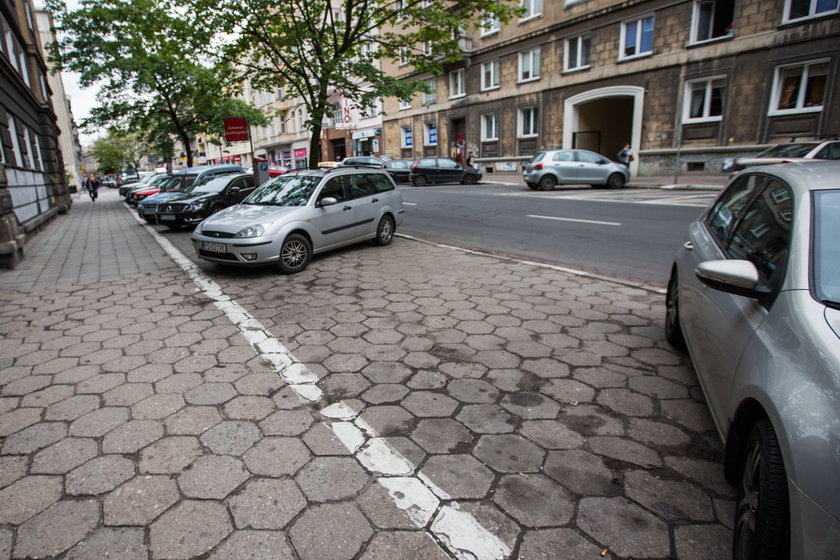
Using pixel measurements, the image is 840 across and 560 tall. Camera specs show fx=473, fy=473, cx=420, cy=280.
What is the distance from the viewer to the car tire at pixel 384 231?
892 cm

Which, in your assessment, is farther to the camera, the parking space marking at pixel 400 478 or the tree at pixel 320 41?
the tree at pixel 320 41

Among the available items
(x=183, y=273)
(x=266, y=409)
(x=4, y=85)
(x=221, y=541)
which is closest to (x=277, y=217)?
(x=183, y=273)

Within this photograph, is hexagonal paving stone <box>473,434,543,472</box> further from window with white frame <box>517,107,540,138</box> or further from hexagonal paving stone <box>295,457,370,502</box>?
window with white frame <box>517,107,540,138</box>

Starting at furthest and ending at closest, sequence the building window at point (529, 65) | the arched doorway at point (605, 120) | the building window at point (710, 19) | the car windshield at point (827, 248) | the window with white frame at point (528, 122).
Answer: the window with white frame at point (528, 122) → the building window at point (529, 65) → the arched doorway at point (605, 120) → the building window at point (710, 19) → the car windshield at point (827, 248)

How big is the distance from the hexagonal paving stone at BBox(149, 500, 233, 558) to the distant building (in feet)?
27.6

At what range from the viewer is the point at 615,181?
63.6 ft

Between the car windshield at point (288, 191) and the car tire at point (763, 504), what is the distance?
22.0 ft

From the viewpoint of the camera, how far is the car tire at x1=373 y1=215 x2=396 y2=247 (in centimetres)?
892

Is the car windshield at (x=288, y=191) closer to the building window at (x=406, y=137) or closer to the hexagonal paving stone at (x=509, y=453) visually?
the hexagonal paving stone at (x=509, y=453)

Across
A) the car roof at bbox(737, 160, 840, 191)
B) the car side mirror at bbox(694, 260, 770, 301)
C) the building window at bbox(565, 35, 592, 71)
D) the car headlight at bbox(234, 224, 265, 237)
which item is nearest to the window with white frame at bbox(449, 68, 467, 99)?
the building window at bbox(565, 35, 592, 71)

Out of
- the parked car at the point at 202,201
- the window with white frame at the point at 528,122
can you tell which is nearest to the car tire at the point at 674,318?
the parked car at the point at 202,201

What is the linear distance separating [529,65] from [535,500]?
96.6 ft

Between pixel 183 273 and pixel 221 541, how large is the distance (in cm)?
611

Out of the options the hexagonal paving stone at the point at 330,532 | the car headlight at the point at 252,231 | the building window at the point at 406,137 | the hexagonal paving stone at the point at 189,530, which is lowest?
the hexagonal paving stone at the point at 330,532
